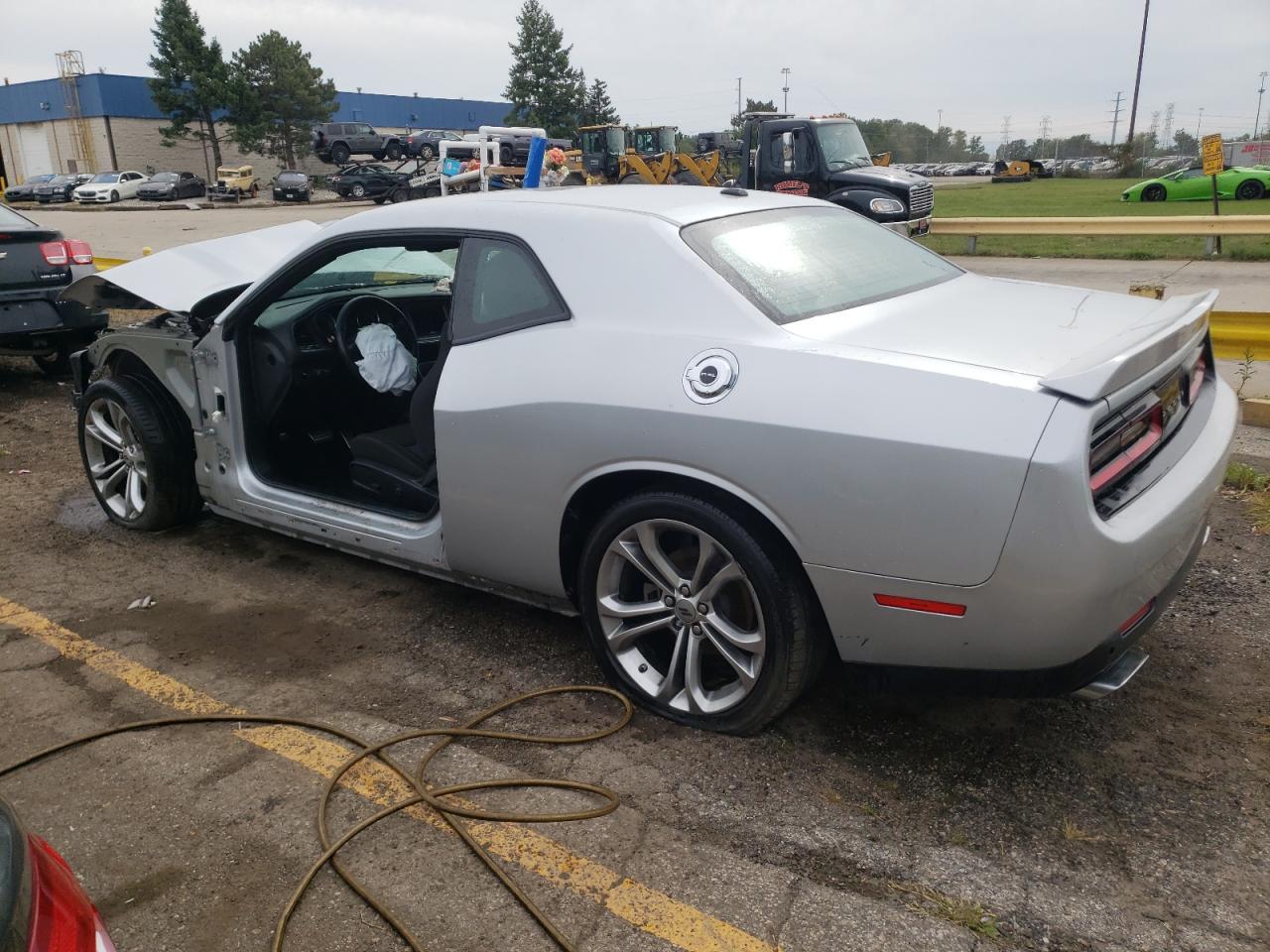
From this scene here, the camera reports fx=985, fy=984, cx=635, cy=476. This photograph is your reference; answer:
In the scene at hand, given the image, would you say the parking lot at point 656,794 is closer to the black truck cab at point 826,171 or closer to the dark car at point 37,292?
the dark car at point 37,292

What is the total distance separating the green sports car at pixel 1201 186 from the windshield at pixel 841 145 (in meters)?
11.9

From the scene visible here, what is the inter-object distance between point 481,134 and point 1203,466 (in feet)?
20.6

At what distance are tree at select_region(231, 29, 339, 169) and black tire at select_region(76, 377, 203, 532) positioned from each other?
181 ft

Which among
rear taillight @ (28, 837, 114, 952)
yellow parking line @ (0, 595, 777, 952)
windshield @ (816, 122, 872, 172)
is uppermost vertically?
windshield @ (816, 122, 872, 172)

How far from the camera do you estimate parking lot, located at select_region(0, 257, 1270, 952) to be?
222cm

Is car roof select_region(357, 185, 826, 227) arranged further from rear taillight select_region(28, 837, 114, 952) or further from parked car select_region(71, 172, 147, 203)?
parked car select_region(71, 172, 147, 203)

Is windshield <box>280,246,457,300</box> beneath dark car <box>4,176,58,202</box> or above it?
beneath

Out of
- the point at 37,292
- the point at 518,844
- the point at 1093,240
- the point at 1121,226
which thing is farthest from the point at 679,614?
the point at 1093,240

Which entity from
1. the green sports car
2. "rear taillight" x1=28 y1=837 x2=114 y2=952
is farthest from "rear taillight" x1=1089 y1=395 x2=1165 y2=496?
the green sports car

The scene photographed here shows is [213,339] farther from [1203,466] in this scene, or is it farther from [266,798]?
[1203,466]

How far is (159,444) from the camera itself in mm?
4441

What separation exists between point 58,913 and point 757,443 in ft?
5.74

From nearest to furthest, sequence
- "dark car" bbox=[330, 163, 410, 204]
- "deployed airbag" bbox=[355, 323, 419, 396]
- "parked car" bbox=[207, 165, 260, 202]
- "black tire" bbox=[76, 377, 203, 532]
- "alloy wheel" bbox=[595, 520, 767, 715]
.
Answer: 1. "alloy wheel" bbox=[595, 520, 767, 715]
2. "deployed airbag" bbox=[355, 323, 419, 396]
3. "black tire" bbox=[76, 377, 203, 532]
4. "dark car" bbox=[330, 163, 410, 204]
5. "parked car" bbox=[207, 165, 260, 202]

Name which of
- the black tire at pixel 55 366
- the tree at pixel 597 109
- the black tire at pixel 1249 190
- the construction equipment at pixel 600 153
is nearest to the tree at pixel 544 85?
the tree at pixel 597 109
